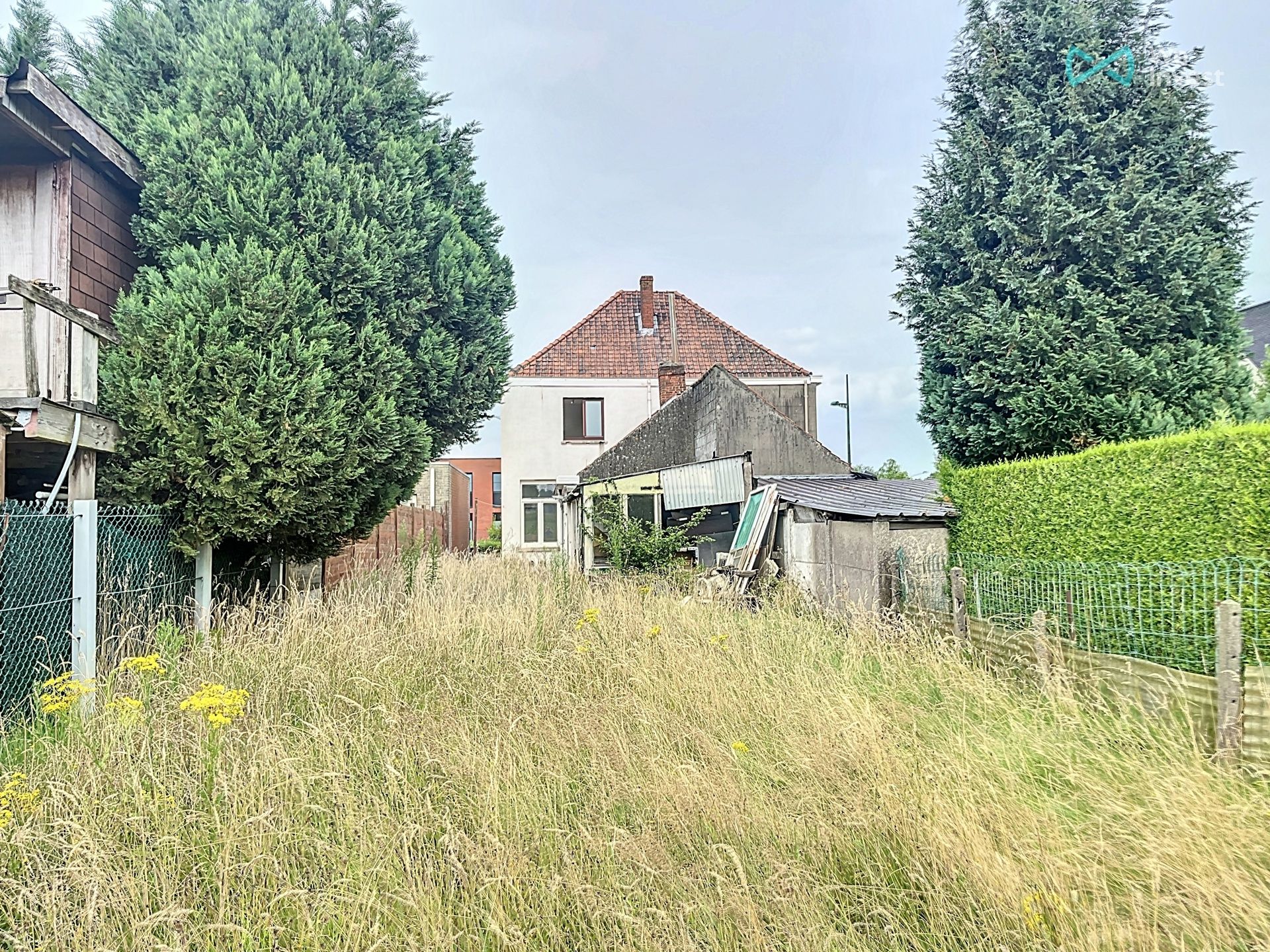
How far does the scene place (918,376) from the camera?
8867 millimetres

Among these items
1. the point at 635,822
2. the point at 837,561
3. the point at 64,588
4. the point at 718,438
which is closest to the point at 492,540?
the point at 718,438

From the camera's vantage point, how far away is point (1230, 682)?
4.48 metres

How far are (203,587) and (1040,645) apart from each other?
797 centimetres

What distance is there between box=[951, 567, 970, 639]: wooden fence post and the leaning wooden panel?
290cm

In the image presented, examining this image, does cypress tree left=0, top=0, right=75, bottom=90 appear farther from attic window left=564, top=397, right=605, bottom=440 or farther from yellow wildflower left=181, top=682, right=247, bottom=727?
attic window left=564, top=397, right=605, bottom=440

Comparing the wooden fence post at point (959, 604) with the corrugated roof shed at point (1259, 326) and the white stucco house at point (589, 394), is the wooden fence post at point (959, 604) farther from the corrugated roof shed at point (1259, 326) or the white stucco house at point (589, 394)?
the corrugated roof shed at point (1259, 326)

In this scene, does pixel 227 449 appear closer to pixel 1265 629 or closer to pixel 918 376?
pixel 918 376

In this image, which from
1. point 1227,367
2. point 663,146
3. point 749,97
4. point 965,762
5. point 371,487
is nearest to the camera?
point 965,762

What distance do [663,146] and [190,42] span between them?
730 centimetres

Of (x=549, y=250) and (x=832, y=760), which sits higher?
(x=549, y=250)

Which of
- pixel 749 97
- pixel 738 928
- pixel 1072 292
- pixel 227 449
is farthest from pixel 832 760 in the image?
pixel 749 97

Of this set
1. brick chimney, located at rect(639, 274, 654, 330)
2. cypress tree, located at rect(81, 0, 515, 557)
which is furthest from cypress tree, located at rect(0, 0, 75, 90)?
brick chimney, located at rect(639, 274, 654, 330)

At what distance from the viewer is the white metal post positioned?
6.22 meters

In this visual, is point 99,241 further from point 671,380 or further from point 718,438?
point 671,380
